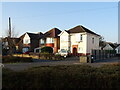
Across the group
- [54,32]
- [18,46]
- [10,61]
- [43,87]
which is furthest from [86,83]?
[18,46]

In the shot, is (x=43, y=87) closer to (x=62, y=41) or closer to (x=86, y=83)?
(x=86, y=83)

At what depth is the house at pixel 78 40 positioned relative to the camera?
1629 inches

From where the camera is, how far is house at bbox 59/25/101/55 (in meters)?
41.4

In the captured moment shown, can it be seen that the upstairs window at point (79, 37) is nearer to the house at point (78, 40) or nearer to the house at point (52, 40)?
the house at point (78, 40)

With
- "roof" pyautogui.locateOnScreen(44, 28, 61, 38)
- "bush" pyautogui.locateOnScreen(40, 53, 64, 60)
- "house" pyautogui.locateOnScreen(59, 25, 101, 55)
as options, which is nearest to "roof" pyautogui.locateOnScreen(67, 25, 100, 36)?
"house" pyautogui.locateOnScreen(59, 25, 101, 55)

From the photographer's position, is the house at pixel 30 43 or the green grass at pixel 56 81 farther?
the house at pixel 30 43

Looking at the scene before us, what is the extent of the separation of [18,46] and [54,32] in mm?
13676

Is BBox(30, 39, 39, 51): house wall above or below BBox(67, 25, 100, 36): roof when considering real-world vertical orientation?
below

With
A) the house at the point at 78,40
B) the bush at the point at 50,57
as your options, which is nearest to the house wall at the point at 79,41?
the house at the point at 78,40

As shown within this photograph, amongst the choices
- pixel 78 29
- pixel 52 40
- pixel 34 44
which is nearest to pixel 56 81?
pixel 78 29

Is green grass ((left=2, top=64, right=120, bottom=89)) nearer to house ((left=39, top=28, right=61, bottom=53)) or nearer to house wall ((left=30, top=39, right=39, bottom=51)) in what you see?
house ((left=39, top=28, right=61, bottom=53))

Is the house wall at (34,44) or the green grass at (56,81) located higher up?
the house wall at (34,44)

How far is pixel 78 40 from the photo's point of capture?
41781 millimetres

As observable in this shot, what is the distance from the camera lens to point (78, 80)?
7.56 metres
